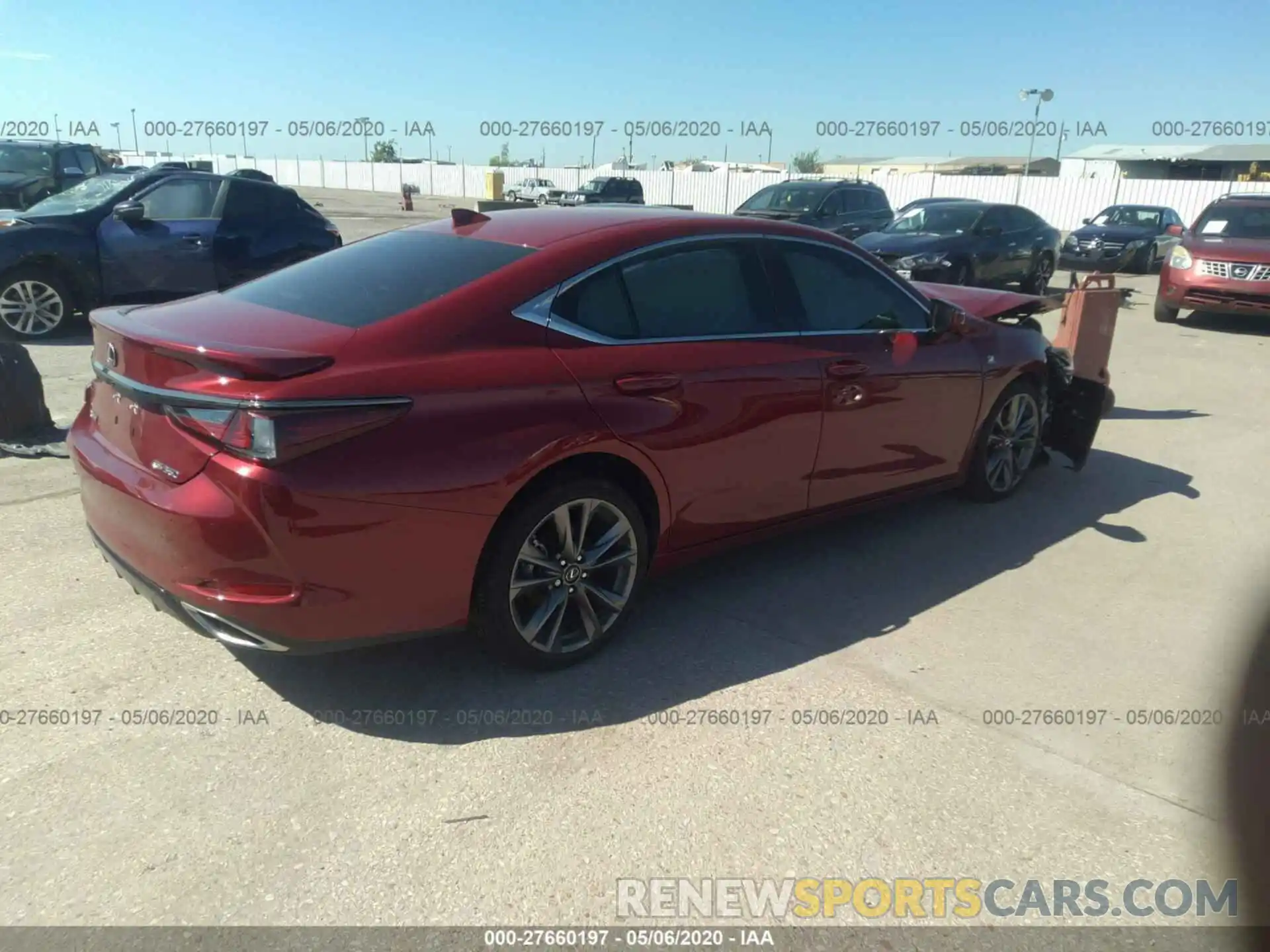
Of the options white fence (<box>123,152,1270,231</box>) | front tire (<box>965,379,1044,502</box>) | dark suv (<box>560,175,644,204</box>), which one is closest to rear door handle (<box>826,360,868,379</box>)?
front tire (<box>965,379,1044,502</box>)

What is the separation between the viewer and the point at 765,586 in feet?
14.1

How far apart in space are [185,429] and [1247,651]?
3.09m

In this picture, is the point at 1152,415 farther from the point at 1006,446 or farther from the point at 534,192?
the point at 534,192

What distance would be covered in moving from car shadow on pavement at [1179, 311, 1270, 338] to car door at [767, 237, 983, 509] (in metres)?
10.2

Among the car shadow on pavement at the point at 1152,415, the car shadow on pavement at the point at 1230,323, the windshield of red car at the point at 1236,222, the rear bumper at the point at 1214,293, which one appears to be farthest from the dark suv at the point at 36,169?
the car shadow on pavement at the point at 1230,323

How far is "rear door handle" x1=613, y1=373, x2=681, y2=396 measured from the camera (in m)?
3.38

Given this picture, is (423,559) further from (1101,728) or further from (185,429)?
(1101,728)

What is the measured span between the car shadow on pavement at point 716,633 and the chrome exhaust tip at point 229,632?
0.45m

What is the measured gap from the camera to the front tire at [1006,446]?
5.22m

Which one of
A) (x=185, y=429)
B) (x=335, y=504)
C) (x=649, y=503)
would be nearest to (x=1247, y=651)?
(x=649, y=503)

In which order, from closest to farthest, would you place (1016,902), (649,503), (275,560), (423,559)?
(1016,902) < (275,560) < (423,559) < (649,503)

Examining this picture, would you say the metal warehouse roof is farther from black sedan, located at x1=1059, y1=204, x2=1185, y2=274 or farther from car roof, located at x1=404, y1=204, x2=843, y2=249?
car roof, located at x1=404, y1=204, x2=843, y2=249

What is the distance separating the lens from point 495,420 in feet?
9.94

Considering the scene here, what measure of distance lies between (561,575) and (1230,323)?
46.6 ft
